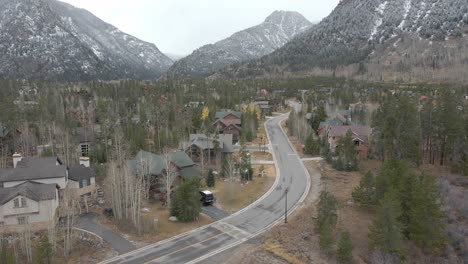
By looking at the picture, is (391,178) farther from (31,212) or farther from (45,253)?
(31,212)

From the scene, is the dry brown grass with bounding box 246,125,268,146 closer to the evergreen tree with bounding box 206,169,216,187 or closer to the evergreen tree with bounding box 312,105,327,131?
the evergreen tree with bounding box 312,105,327,131

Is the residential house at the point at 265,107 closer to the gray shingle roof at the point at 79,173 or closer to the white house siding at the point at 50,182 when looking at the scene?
the gray shingle roof at the point at 79,173

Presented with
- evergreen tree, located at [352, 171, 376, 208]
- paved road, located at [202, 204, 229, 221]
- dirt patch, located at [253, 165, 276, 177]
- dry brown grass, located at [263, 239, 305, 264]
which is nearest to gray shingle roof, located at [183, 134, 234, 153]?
dirt patch, located at [253, 165, 276, 177]

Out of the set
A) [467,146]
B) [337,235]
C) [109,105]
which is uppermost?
[109,105]

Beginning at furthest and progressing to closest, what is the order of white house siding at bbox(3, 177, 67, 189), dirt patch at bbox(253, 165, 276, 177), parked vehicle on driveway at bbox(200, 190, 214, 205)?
dirt patch at bbox(253, 165, 276, 177), parked vehicle on driveway at bbox(200, 190, 214, 205), white house siding at bbox(3, 177, 67, 189)

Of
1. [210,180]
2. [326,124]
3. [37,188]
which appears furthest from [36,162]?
[326,124]

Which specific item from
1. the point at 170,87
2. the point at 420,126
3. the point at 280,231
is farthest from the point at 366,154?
the point at 170,87

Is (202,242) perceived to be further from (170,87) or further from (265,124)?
(170,87)
